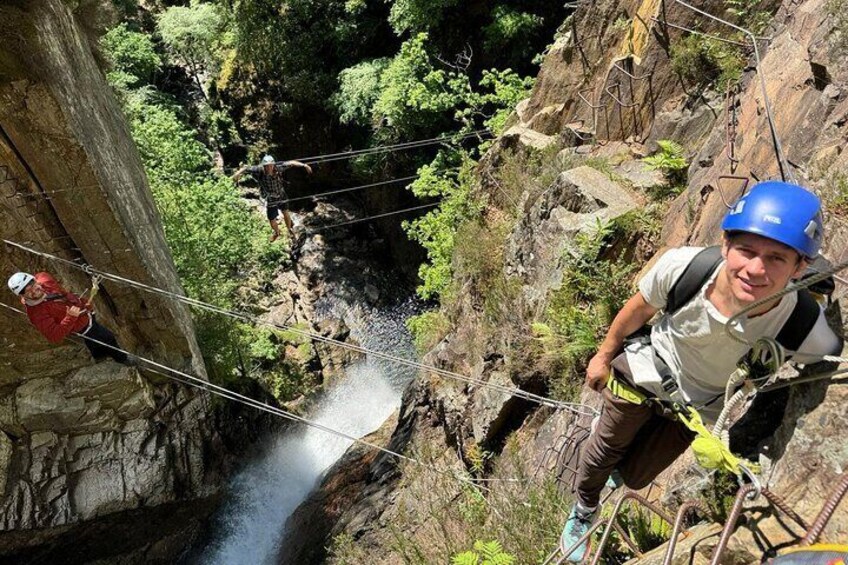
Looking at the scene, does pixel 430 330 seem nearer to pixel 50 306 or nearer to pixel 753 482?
pixel 50 306

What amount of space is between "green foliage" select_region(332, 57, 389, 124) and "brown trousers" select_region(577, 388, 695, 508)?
11783 mm

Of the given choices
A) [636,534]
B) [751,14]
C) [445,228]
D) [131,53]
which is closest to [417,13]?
[445,228]

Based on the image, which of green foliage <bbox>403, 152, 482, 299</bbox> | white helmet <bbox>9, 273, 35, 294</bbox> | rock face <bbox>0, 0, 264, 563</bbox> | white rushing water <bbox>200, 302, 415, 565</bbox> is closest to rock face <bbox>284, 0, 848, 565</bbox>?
green foliage <bbox>403, 152, 482, 299</bbox>

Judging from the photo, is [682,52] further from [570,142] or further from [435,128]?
[435,128]

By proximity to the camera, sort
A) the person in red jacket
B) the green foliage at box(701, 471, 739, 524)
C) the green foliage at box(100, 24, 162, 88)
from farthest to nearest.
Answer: the green foliage at box(100, 24, 162, 88) < the person in red jacket < the green foliage at box(701, 471, 739, 524)

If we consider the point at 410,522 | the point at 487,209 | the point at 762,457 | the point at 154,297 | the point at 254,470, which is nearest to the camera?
the point at 762,457

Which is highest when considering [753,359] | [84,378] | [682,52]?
[682,52]

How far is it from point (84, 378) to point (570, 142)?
750 centimetres

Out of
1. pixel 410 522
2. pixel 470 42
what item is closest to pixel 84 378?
pixel 410 522

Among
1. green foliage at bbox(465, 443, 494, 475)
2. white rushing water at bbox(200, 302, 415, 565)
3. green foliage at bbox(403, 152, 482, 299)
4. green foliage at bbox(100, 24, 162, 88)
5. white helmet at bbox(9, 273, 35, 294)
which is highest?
green foliage at bbox(100, 24, 162, 88)

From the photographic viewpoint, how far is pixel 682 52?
5.92 m

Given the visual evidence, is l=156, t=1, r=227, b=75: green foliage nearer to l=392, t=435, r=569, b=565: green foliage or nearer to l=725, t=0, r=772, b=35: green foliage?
l=725, t=0, r=772, b=35: green foliage

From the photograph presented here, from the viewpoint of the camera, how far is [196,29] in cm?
1672

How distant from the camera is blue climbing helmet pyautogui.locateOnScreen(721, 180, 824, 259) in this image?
1.75m
